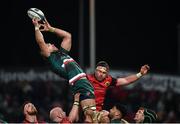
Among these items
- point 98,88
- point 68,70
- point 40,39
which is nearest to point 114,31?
point 98,88

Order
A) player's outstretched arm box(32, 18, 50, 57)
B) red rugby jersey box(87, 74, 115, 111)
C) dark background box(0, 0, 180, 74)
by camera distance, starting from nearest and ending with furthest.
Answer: player's outstretched arm box(32, 18, 50, 57), red rugby jersey box(87, 74, 115, 111), dark background box(0, 0, 180, 74)

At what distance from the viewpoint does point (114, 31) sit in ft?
80.8

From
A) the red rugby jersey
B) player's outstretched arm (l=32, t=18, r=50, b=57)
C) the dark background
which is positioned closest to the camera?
player's outstretched arm (l=32, t=18, r=50, b=57)

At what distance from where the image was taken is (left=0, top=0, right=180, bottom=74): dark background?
2416 cm

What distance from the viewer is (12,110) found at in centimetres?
1964

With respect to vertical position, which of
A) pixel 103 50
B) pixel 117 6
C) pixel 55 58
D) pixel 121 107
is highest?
pixel 117 6

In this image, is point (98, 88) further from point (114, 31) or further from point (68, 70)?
point (114, 31)

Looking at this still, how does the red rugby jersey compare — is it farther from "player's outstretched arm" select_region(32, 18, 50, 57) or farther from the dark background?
the dark background

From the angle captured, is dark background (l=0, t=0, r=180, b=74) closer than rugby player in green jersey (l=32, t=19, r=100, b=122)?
No

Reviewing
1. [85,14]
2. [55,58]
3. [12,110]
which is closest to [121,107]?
[55,58]

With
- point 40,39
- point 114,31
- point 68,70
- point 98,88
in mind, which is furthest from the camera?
point 114,31

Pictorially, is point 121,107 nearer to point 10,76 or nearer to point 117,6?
point 10,76

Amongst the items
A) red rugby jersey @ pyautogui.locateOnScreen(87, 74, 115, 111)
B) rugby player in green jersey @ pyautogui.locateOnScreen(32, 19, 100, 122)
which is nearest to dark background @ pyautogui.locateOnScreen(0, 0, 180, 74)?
red rugby jersey @ pyautogui.locateOnScreen(87, 74, 115, 111)

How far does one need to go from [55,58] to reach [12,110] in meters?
7.46
